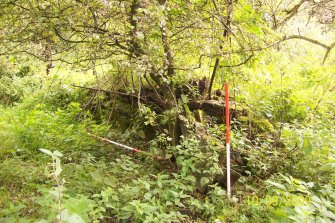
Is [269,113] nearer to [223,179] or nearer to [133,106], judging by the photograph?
[223,179]

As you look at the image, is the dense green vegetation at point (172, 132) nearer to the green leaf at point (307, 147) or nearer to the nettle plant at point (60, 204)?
the green leaf at point (307, 147)

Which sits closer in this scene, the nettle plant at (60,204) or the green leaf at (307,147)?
the nettle plant at (60,204)

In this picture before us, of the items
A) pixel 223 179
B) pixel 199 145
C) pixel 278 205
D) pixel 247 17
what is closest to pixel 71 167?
pixel 199 145

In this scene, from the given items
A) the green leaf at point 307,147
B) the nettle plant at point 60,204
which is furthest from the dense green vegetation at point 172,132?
the nettle plant at point 60,204

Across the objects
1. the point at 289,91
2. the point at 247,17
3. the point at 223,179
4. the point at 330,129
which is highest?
the point at 247,17

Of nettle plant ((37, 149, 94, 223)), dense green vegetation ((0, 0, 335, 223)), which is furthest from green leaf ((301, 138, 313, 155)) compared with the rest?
nettle plant ((37, 149, 94, 223))

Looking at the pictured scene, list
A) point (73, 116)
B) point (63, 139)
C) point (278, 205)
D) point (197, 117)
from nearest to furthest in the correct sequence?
point (278, 205) → point (197, 117) → point (63, 139) → point (73, 116)

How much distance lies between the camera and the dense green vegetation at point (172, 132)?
10.1 ft

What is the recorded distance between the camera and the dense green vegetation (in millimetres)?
3086

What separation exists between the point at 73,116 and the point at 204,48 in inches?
120

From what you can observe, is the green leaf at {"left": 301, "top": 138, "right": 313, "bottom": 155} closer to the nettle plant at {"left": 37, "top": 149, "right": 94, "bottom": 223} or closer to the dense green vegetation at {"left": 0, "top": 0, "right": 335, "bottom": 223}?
the dense green vegetation at {"left": 0, "top": 0, "right": 335, "bottom": 223}

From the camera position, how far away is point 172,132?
429cm

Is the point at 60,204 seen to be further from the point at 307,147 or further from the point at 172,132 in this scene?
the point at 172,132

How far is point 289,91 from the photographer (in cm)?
526
